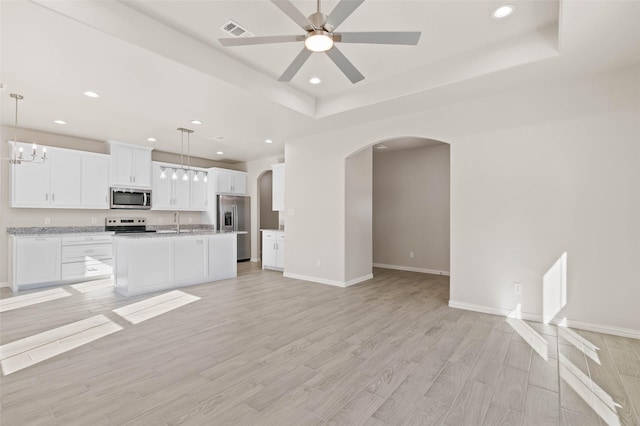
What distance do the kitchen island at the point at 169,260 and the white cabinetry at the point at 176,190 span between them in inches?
82.7

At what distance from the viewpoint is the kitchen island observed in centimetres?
463

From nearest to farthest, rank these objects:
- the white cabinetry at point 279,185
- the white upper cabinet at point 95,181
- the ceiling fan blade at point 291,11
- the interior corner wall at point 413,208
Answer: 1. the ceiling fan blade at point 291,11
2. the white upper cabinet at point 95,181
3. the interior corner wall at point 413,208
4. the white cabinetry at point 279,185

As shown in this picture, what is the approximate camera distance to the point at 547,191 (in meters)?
3.44

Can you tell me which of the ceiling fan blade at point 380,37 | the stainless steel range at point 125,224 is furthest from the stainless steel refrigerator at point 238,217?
the ceiling fan blade at point 380,37

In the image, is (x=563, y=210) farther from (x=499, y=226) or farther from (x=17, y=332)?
(x=17, y=332)

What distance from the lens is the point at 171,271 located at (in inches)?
198

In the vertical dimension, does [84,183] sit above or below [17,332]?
above

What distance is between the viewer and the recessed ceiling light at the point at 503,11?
8.35 ft

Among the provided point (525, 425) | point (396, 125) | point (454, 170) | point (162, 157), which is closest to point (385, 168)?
point (396, 125)

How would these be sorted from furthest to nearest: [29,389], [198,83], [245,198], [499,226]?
[245,198] < [499,226] < [198,83] < [29,389]

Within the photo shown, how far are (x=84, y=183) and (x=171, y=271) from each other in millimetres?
2711

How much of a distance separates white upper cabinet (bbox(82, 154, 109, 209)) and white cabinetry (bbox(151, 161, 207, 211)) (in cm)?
94

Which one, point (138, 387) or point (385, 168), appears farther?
point (385, 168)

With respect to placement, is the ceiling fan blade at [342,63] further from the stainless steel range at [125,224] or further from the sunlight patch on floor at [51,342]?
the stainless steel range at [125,224]
